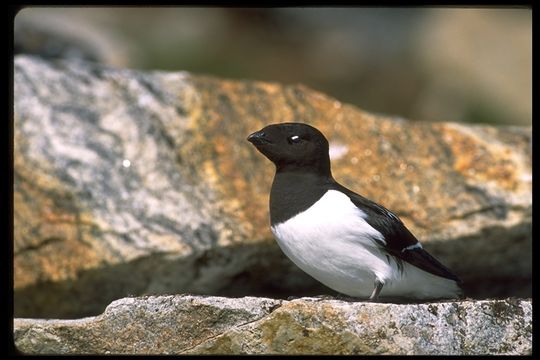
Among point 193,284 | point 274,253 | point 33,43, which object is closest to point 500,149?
point 274,253

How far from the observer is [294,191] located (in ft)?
29.7

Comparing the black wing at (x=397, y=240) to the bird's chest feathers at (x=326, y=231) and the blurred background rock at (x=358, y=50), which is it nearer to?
the bird's chest feathers at (x=326, y=231)

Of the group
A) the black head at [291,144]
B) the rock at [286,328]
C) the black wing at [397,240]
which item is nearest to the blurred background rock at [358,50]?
the black head at [291,144]

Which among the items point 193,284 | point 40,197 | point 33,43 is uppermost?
point 33,43

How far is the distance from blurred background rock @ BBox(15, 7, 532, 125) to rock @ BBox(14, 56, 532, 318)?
7383 mm

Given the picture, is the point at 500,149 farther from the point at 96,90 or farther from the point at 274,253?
the point at 96,90

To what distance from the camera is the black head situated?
912 cm

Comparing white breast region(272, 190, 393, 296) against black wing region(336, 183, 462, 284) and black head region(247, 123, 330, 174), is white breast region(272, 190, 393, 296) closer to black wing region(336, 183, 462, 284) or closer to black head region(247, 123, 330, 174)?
black wing region(336, 183, 462, 284)

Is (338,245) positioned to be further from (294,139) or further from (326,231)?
(294,139)

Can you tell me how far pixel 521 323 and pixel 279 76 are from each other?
1507 centimetres

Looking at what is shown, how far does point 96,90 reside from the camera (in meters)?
12.3

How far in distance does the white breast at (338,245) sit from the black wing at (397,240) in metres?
0.07

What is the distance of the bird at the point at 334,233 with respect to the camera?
874 centimetres

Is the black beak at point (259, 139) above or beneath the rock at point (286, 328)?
above
